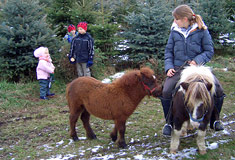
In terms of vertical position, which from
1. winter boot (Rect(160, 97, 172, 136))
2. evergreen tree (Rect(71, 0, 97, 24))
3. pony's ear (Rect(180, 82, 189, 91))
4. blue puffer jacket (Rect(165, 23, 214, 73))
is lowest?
winter boot (Rect(160, 97, 172, 136))

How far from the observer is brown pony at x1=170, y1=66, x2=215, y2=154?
3650 mm

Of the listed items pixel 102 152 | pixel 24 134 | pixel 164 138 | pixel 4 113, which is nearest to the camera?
pixel 102 152

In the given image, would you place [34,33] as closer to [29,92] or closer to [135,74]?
[29,92]

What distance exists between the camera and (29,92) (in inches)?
318

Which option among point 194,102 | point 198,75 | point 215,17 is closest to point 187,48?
point 198,75

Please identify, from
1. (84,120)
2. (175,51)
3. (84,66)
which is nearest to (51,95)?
(84,66)

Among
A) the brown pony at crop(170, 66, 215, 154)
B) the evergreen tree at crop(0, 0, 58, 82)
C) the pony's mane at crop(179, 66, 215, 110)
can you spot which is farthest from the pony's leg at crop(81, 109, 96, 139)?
the evergreen tree at crop(0, 0, 58, 82)

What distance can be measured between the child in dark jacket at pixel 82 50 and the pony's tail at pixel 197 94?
491 centimetres

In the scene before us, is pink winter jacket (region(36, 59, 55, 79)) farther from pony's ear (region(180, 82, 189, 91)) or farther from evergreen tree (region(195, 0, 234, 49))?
evergreen tree (region(195, 0, 234, 49))

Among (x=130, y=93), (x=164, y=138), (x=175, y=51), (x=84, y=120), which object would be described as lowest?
(x=164, y=138)

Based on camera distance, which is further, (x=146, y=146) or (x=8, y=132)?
(x=8, y=132)

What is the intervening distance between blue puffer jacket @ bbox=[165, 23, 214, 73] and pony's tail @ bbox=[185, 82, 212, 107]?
0.80 metres

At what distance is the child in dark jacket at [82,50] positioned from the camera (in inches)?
320

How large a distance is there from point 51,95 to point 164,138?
179 inches
